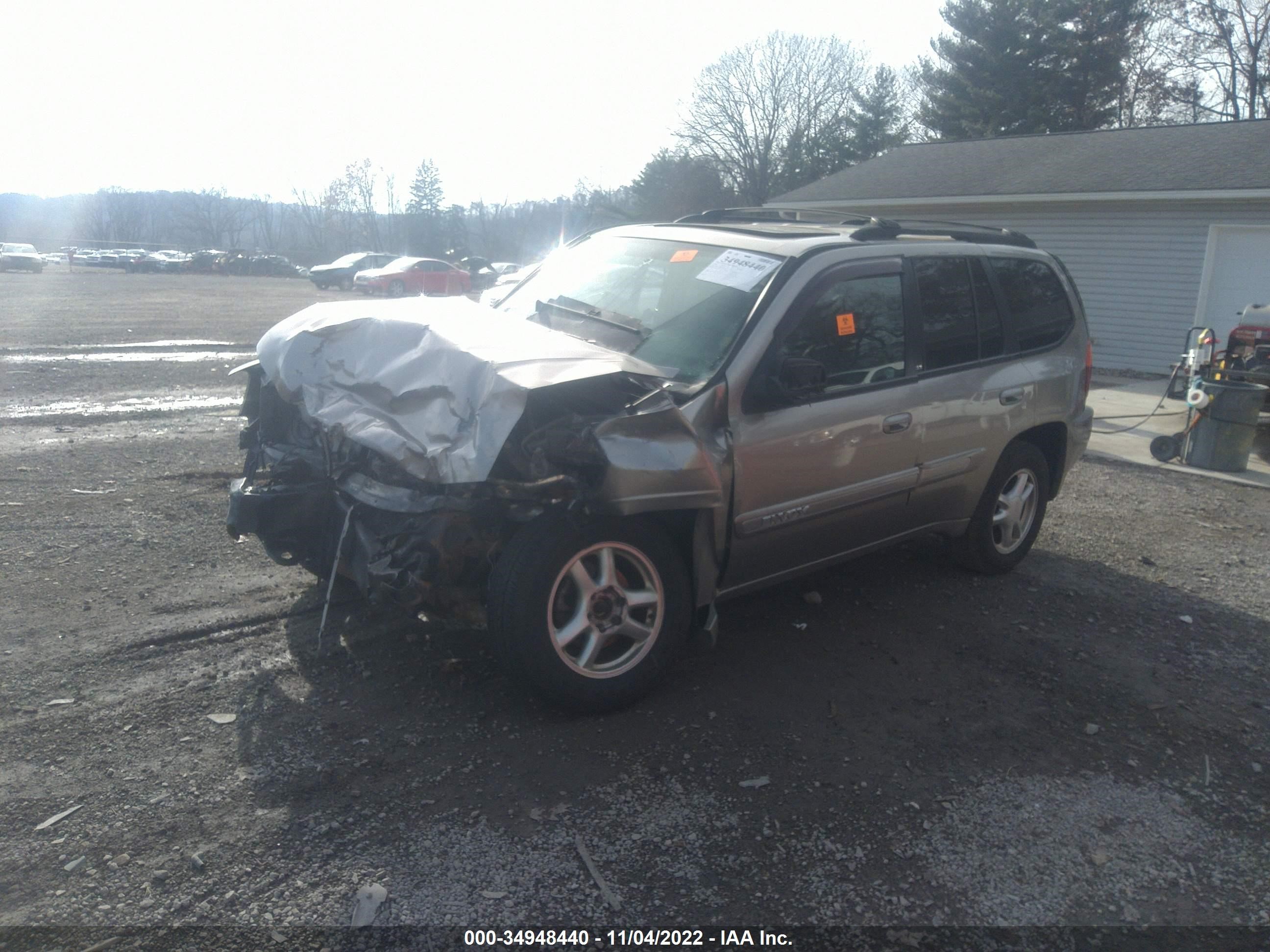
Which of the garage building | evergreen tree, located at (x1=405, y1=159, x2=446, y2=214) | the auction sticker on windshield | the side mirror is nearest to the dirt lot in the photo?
Answer: the side mirror

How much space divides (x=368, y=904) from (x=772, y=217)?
13.7 feet

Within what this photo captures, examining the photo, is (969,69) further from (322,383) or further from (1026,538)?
(322,383)

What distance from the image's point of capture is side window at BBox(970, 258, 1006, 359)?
4996mm

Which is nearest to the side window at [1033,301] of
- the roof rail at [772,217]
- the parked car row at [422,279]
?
the roof rail at [772,217]

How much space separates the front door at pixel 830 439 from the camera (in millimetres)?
3918

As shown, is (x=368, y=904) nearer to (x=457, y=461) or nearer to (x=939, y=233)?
(x=457, y=461)

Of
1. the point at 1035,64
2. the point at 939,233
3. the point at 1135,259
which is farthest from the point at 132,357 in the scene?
the point at 1035,64

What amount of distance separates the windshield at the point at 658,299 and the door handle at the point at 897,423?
88 cm

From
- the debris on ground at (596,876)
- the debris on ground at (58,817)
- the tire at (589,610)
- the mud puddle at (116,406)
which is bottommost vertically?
the debris on ground at (596,876)

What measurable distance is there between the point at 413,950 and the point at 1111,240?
17473mm

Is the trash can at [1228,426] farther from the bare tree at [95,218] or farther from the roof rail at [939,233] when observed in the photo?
the bare tree at [95,218]

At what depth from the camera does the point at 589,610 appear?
3539mm

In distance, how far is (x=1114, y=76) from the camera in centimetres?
3222

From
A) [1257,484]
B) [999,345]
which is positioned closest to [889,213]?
[1257,484]
